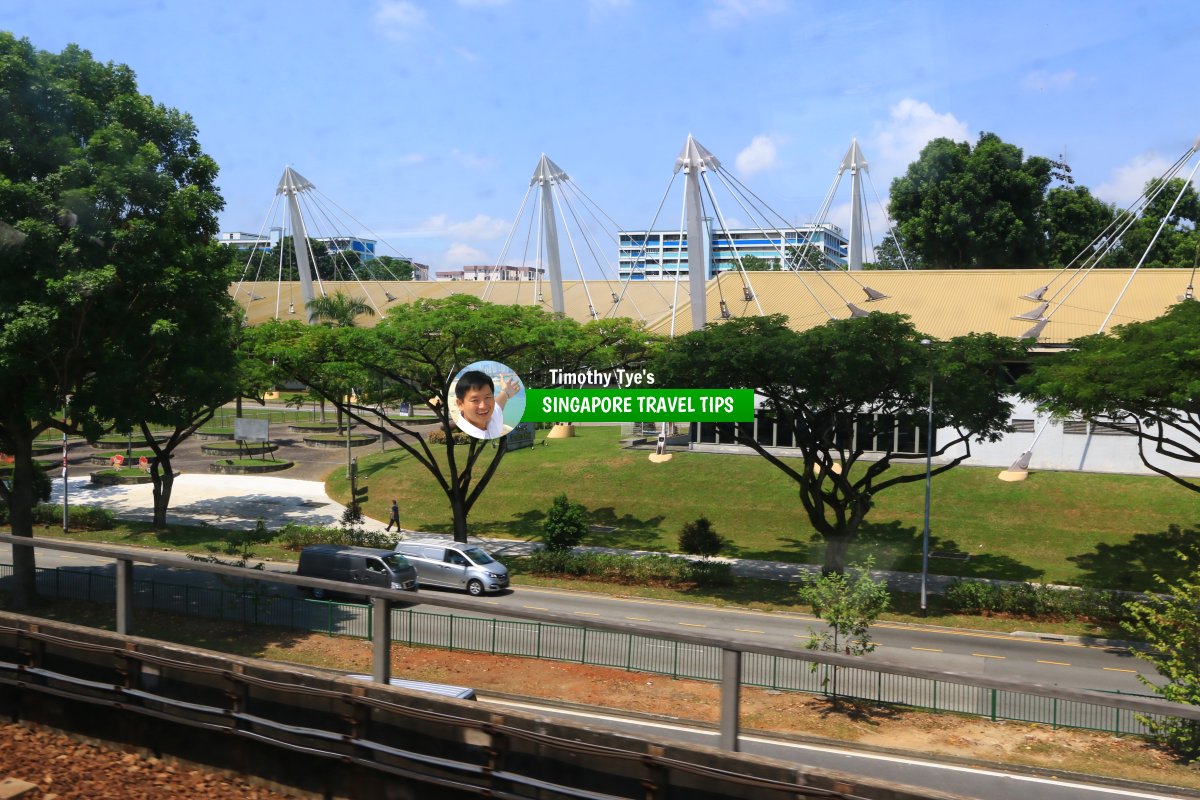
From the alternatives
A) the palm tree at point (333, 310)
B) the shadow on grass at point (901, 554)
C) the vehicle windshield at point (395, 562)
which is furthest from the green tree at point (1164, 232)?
the vehicle windshield at point (395, 562)

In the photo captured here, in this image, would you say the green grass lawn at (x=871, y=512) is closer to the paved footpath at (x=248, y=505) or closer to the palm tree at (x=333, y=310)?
the paved footpath at (x=248, y=505)

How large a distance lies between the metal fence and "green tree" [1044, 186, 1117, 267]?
71.6m

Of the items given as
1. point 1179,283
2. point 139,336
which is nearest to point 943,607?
point 139,336

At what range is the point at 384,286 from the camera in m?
85.4

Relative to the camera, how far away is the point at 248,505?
43.8 m

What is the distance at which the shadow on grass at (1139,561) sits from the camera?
97.6 feet

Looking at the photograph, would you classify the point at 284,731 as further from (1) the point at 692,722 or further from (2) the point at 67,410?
(2) the point at 67,410

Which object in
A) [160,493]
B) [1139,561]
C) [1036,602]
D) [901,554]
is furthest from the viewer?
[160,493]

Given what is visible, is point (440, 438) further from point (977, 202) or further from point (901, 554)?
point (977, 202)

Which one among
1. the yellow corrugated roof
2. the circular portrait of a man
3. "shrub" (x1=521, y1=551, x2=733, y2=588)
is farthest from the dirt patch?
the yellow corrugated roof

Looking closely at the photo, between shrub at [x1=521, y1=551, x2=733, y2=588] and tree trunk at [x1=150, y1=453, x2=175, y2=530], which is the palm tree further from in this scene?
shrub at [x1=521, y1=551, x2=733, y2=588]

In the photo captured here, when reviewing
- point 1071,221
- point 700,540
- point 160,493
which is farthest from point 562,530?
point 1071,221

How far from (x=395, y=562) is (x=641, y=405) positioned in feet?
54.1

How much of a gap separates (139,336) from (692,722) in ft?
56.3
